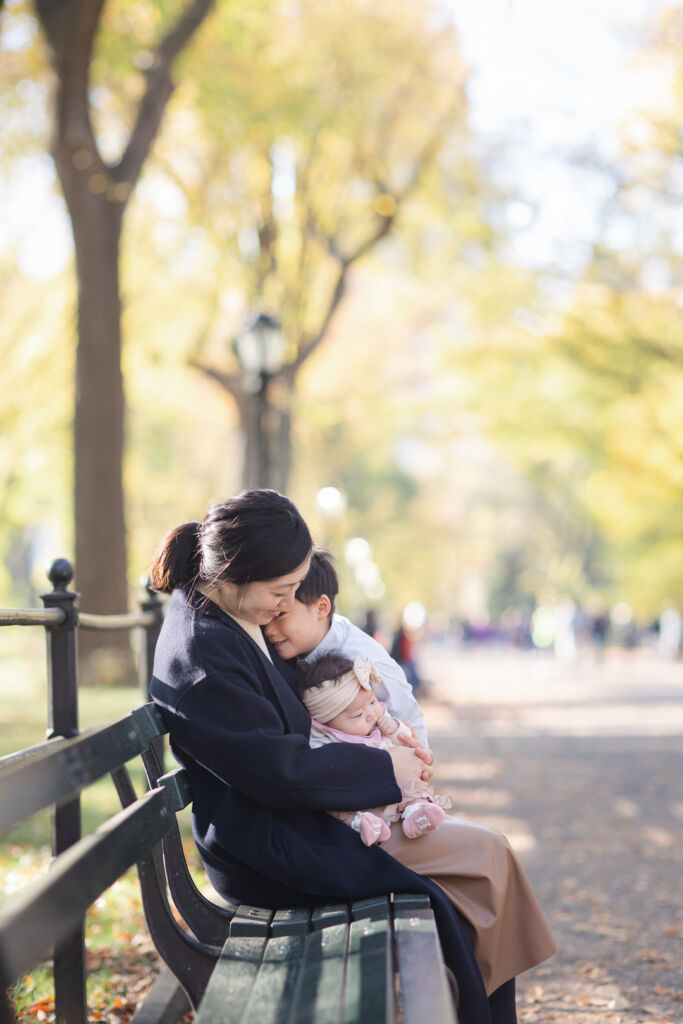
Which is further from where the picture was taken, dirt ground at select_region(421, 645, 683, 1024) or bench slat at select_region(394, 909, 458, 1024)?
dirt ground at select_region(421, 645, 683, 1024)

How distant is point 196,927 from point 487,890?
788 millimetres

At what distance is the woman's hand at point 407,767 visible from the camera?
333 centimetres

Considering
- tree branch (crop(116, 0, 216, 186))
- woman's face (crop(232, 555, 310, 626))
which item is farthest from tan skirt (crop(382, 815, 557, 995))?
tree branch (crop(116, 0, 216, 186))

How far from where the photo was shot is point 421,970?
2.67m

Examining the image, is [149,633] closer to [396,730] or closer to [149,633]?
[149,633]

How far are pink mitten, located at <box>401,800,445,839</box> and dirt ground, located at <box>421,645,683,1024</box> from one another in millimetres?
1408

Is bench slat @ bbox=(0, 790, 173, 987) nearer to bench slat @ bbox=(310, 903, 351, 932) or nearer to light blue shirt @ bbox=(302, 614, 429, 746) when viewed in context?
bench slat @ bbox=(310, 903, 351, 932)

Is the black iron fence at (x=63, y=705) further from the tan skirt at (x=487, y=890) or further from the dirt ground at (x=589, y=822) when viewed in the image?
the dirt ground at (x=589, y=822)

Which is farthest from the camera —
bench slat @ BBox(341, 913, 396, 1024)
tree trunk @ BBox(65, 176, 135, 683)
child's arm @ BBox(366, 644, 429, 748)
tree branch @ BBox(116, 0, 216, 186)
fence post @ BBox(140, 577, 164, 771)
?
tree trunk @ BBox(65, 176, 135, 683)

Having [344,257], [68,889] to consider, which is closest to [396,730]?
[68,889]

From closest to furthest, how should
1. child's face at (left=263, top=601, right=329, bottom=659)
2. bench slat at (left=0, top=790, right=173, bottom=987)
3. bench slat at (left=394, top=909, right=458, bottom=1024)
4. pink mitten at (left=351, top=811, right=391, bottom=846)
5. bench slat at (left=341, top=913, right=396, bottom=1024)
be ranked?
1. bench slat at (left=0, top=790, right=173, bottom=987)
2. bench slat at (left=341, top=913, right=396, bottom=1024)
3. bench slat at (left=394, top=909, right=458, bottom=1024)
4. pink mitten at (left=351, top=811, right=391, bottom=846)
5. child's face at (left=263, top=601, right=329, bottom=659)

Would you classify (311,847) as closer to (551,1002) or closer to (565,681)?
(551,1002)

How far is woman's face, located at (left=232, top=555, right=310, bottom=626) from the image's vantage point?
330 cm

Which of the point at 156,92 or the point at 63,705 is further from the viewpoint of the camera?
the point at 156,92
